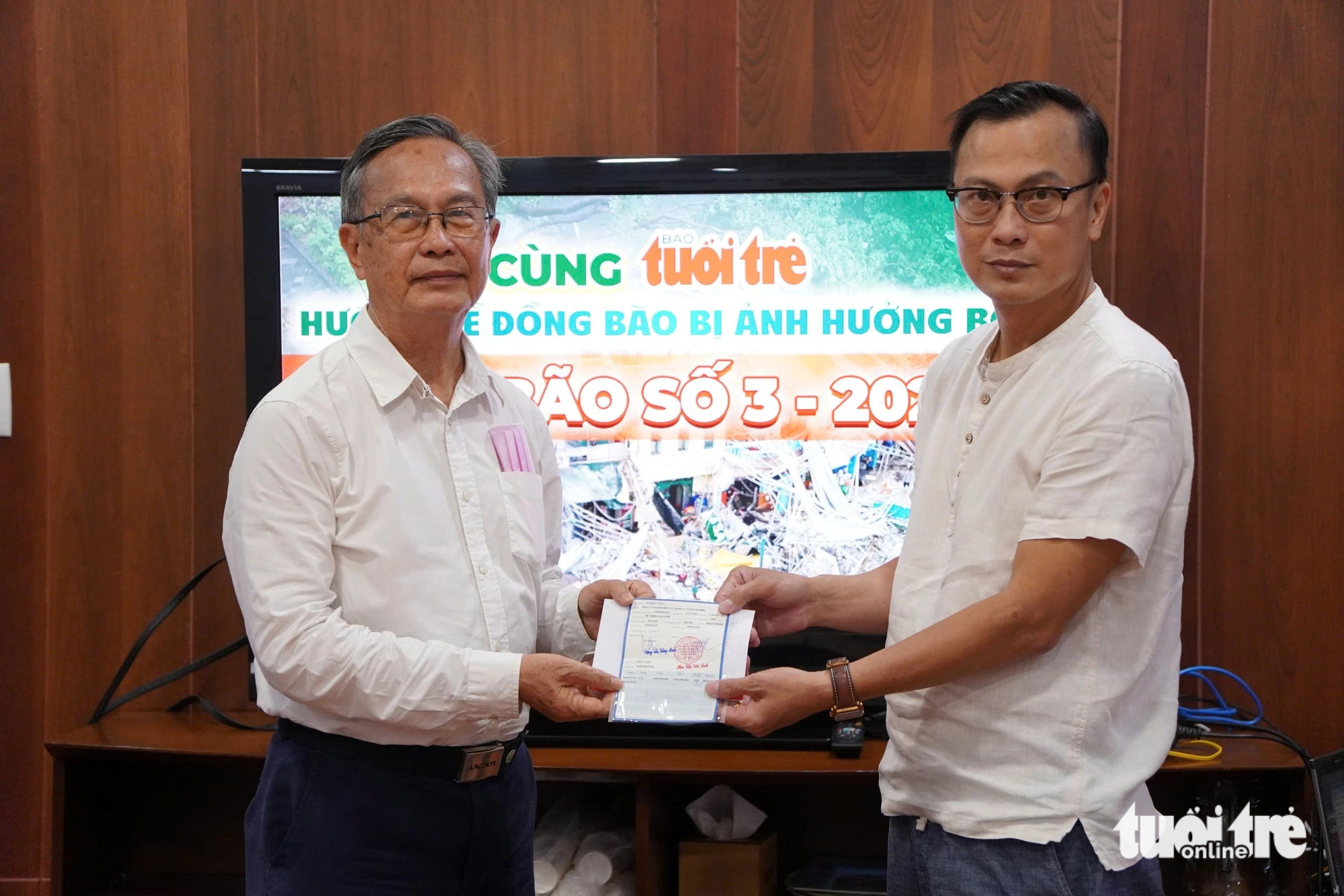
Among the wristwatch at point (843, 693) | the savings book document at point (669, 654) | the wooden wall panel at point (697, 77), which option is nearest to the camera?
the wristwatch at point (843, 693)

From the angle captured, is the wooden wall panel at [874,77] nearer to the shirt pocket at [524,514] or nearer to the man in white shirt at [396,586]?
the man in white shirt at [396,586]

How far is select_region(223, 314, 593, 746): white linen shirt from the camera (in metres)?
1.56

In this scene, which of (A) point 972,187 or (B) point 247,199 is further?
(B) point 247,199

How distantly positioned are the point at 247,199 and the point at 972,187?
184 cm

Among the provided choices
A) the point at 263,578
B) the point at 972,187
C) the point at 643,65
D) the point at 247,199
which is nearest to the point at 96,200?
the point at 247,199

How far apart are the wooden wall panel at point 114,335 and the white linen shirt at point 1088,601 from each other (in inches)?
82.9

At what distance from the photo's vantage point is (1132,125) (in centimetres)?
275

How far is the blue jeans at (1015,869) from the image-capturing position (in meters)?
1.42

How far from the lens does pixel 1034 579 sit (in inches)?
56.4

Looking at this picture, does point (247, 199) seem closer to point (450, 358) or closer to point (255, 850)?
point (450, 358)

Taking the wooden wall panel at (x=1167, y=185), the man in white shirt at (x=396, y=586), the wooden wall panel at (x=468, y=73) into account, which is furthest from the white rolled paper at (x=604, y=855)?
the wooden wall panel at (x=468, y=73)

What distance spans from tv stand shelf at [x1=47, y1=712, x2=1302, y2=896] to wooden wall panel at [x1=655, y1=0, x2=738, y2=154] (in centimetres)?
Result: 149

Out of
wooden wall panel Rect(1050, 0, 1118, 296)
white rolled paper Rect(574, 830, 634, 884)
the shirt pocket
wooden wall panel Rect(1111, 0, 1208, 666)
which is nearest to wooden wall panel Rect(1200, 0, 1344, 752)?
wooden wall panel Rect(1111, 0, 1208, 666)

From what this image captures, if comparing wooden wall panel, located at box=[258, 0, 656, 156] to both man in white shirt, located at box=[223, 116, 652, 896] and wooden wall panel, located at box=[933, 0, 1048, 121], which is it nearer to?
wooden wall panel, located at box=[933, 0, 1048, 121]
